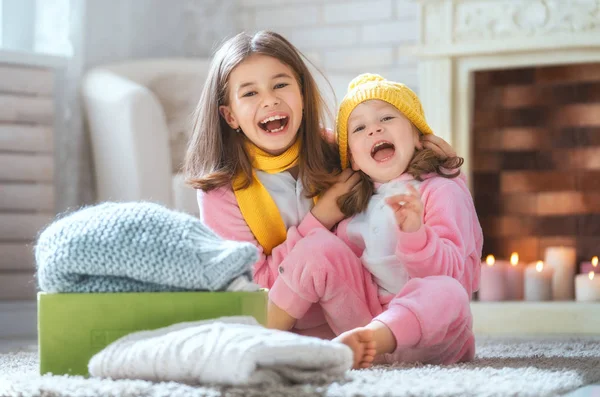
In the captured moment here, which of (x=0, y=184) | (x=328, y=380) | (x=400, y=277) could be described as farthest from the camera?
(x=0, y=184)

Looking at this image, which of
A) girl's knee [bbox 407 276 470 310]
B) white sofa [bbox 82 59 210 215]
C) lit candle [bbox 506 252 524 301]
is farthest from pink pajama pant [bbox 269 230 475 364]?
lit candle [bbox 506 252 524 301]

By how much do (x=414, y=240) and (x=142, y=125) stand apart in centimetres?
150

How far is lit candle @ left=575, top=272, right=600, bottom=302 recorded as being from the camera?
2.61 meters

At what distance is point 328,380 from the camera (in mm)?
1027

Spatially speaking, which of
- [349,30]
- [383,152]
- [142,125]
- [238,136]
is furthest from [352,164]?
[349,30]

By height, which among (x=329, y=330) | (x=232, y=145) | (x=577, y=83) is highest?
(x=577, y=83)

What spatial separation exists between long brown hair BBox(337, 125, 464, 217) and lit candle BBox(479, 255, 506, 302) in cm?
118

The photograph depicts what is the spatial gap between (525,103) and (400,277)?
1525mm

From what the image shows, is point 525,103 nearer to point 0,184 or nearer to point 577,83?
point 577,83

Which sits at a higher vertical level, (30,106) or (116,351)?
(30,106)

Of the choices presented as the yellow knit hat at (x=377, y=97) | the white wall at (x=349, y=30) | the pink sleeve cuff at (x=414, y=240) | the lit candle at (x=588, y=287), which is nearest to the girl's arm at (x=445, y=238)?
the pink sleeve cuff at (x=414, y=240)

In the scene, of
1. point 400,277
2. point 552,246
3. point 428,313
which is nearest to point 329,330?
point 400,277

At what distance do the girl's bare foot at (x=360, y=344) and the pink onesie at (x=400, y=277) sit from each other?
65 mm

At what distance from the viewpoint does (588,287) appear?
2.62m
